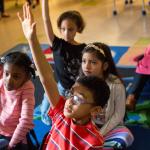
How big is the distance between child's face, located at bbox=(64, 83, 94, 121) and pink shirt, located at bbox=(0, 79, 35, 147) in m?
0.47

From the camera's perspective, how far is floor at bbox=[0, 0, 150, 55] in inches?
160

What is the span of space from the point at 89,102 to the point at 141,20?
3.48 m

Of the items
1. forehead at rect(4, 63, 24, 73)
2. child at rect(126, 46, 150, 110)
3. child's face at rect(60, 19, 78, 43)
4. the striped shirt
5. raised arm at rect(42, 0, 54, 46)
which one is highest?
raised arm at rect(42, 0, 54, 46)

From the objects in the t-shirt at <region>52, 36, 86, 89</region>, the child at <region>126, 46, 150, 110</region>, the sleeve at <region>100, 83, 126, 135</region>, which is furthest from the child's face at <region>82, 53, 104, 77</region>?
the child at <region>126, 46, 150, 110</region>

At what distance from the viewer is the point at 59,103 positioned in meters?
1.41

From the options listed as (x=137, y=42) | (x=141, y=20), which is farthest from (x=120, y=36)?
(x=141, y=20)

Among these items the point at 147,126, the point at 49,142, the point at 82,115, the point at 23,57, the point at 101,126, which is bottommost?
the point at 147,126

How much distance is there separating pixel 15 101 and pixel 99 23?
309 centimetres

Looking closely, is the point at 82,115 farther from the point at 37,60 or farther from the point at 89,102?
the point at 37,60

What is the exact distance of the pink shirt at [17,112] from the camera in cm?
172

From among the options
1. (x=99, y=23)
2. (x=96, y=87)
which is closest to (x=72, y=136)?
(x=96, y=87)

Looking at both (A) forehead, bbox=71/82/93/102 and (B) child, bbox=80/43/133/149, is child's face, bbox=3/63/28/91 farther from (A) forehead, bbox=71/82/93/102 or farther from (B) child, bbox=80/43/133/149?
(A) forehead, bbox=71/82/93/102

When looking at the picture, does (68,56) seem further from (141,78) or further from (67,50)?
(141,78)

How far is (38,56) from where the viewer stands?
4.54ft
